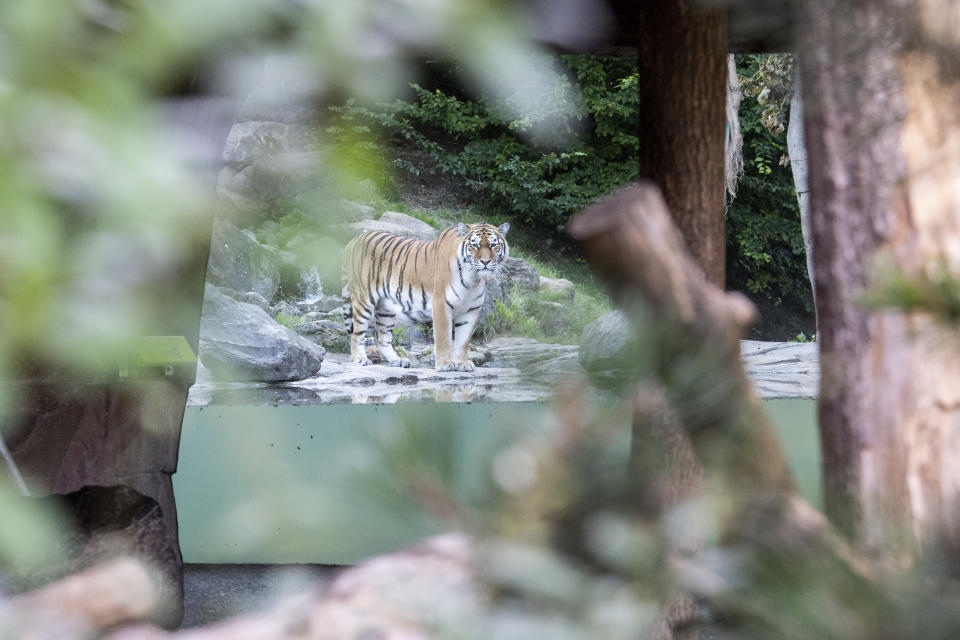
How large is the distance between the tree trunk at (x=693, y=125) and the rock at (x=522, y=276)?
333 cm

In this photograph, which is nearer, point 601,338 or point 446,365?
point 601,338

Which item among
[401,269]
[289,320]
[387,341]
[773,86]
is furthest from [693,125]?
[773,86]

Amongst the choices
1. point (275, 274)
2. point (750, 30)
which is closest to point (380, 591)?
point (750, 30)

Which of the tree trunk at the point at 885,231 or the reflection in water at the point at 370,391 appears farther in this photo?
the reflection in water at the point at 370,391

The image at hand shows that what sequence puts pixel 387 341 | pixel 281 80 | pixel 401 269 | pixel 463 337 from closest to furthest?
pixel 281 80 → pixel 463 337 → pixel 387 341 → pixel 401 269

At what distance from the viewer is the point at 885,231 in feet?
2.26

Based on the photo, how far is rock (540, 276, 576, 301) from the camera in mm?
5336

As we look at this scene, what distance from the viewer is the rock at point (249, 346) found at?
4.44 m

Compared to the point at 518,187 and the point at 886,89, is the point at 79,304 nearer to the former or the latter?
the point at 886,89

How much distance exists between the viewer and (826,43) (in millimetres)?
682

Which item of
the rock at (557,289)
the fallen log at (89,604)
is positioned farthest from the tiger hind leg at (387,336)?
the fallen log at (89,604)

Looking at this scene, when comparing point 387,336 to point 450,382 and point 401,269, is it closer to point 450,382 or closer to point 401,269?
point 401,269

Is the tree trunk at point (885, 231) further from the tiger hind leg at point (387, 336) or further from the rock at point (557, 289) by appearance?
the rock at point (557, 289)

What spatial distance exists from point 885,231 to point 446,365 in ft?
14.0
